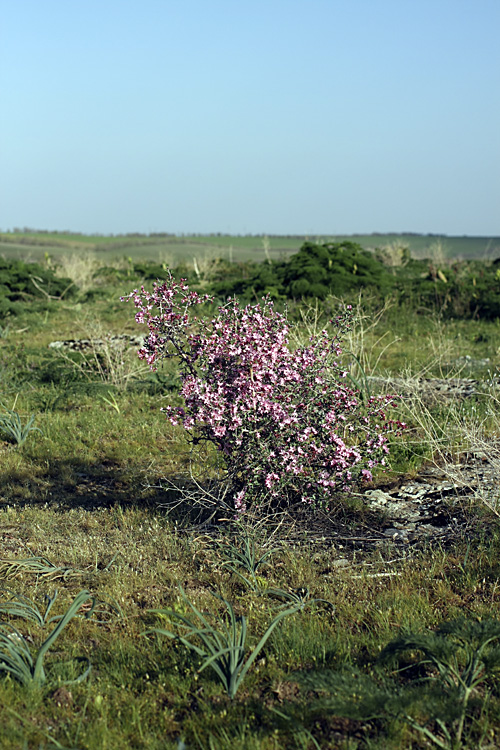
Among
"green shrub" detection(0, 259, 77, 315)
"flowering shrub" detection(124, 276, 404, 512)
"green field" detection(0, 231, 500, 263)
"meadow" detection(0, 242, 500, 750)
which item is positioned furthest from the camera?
"green field" detection(0, 231, 500, 263)

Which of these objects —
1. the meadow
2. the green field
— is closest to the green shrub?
the meadow

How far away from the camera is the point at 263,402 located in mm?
4305

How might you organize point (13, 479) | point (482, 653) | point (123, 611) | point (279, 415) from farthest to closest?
→ point (13, 479)
point (279, 415)
point (123, 611)
point (482, 653)

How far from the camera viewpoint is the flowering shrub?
14.4 ft

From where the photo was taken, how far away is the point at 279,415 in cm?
438

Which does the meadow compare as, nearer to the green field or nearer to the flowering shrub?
the flowering shrub

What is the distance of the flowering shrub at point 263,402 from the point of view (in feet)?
14.4

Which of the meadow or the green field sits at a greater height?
the green field

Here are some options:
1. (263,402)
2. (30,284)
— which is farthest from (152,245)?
(263,402)

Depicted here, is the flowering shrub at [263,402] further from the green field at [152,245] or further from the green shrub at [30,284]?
the green field at [152,245]

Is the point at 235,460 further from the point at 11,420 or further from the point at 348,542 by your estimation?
the point at 11,420

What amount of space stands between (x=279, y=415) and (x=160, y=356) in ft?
3.03

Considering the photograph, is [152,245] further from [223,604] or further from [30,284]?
[223,604]

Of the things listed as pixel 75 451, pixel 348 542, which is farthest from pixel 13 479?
pixel 348 542
